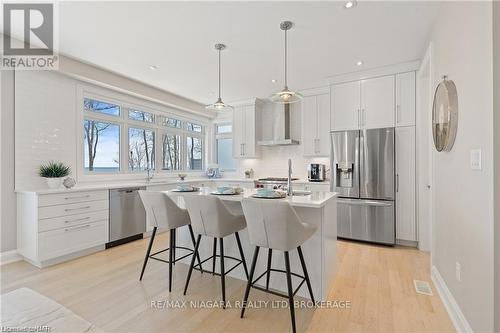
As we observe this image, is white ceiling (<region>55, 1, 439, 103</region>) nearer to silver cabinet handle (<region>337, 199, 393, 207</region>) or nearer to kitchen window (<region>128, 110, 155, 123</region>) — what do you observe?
kitchen window (<region>128, 110, 155, 123</region>)

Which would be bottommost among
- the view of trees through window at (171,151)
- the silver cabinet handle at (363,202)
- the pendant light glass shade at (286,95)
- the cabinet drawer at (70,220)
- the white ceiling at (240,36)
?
the cabinet drawer at (70,220)

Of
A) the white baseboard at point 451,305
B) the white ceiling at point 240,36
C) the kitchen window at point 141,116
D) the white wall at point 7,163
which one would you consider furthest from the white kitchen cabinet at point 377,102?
the white wall at point 7,163

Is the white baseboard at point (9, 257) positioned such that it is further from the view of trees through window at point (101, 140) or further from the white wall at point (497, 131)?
the white wall at point (497, 131)

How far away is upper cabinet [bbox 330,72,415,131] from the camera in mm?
3645

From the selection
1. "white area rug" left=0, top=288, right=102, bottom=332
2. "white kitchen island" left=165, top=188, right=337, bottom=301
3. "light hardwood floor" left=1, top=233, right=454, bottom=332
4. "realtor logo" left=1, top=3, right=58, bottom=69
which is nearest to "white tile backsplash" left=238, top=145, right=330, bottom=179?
"light hardwood floor" left=1, top=233, right=454, bottom=332

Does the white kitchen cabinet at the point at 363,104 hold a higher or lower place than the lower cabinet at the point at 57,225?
higher

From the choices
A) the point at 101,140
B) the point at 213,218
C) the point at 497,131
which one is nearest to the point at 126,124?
the point at 101,140

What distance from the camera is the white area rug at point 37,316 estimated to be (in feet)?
3.74

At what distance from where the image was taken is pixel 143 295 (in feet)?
7.62

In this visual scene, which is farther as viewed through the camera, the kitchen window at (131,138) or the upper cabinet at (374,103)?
the kitchen window at (131,138)

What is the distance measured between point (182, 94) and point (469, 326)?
5.15m

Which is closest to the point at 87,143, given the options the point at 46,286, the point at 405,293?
the point at 46,286

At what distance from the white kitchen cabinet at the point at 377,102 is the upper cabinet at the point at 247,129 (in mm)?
2263

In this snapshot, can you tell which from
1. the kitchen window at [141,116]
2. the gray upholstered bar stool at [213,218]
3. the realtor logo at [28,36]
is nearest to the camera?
the gray upholstered bar stool at [213,218]
